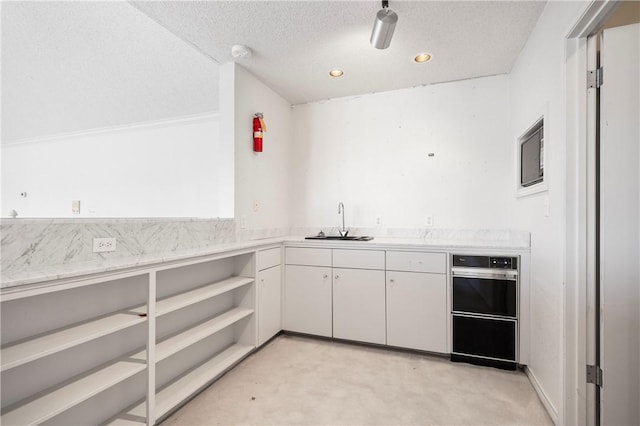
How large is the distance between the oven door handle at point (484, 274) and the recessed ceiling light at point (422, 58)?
1.83 meters

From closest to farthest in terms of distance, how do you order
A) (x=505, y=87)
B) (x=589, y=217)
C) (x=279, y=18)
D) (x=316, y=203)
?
(x=589, y=217), (x=279, y=18), (x=505, y=87), (x=316, y=203)

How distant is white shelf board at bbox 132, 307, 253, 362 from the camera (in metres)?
1.70

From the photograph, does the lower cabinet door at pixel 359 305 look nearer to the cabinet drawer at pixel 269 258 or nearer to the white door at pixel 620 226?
the cabinet drawer at pixel 269 258

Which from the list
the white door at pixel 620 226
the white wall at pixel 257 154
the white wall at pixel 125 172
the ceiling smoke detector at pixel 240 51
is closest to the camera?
the white door at pixel 620 226

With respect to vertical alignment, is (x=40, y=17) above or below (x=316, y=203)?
above

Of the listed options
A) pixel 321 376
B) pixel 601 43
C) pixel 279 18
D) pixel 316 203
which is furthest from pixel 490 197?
pixel 279 18

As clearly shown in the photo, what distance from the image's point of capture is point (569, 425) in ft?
4.87

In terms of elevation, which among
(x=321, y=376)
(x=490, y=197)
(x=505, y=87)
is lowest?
(x=321, y=376)

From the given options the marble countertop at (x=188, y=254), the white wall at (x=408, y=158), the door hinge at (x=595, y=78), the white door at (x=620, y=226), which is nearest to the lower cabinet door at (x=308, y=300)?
the marble countertop at (x=188, y=254)

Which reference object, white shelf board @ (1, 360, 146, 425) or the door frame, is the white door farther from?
white shelf board @ (1, 360, 146, 425)

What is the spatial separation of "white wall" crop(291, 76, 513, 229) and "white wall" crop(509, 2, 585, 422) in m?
0.59

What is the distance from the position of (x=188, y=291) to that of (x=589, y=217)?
2.44 m

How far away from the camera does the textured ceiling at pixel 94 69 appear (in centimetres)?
212

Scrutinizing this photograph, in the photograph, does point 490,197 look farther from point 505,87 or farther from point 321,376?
point 321,376
